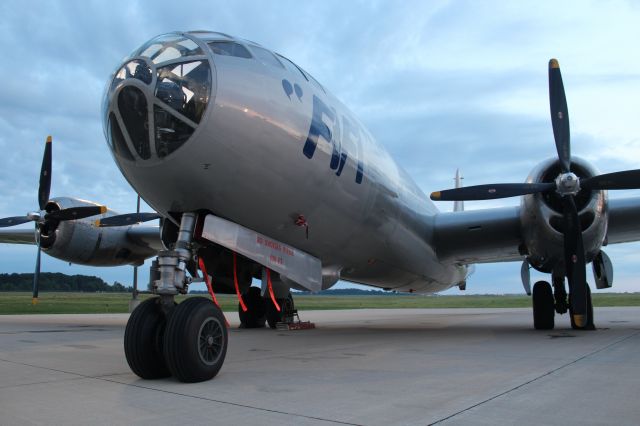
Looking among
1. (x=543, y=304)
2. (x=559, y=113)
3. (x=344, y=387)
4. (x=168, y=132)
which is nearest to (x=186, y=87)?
(x=168, y=132)

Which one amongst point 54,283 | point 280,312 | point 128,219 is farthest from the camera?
point 54,283

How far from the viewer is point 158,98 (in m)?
5.69

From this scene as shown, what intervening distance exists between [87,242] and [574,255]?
1293 centimetres

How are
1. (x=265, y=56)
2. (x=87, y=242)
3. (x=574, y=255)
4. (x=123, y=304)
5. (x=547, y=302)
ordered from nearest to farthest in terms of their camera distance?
1. (x=265, y=56)
2. (x=574, y=255)
3. (x=547, y=302)
4. (x=87, y=242)
5. (x=123, y=304)

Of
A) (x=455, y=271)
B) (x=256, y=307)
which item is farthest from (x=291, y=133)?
(x=455, y=271)

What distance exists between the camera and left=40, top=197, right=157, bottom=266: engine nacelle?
48.2 ft

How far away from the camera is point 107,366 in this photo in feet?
21.7

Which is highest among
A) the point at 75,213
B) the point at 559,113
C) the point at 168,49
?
the point at 559,113

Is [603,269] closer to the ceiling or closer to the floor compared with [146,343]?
closer to the ceiling

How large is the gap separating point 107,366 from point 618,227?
1145cm

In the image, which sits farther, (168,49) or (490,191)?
(490,191)

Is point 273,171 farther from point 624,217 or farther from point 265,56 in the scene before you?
point 624,217

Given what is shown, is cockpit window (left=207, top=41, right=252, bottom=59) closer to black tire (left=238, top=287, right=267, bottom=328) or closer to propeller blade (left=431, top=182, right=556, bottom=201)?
propeller blade (left=431, top=182, right=556, bottom=201)

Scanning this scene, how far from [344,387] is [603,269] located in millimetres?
9906
